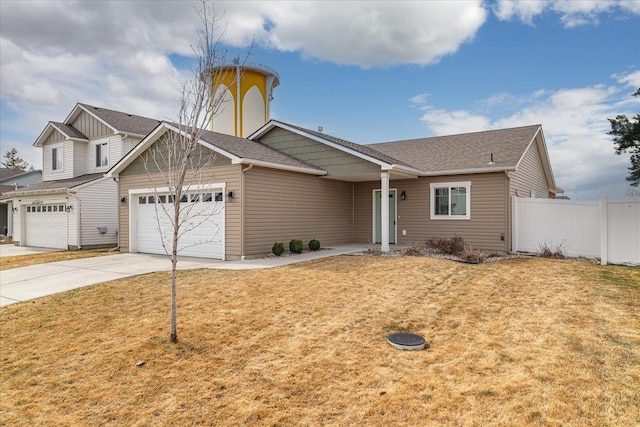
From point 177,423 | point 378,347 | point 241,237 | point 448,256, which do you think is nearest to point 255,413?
point 177,423

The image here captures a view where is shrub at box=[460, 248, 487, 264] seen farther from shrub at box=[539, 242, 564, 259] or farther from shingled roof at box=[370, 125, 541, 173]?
shingled roof at box=[370, 125, 541, 173]

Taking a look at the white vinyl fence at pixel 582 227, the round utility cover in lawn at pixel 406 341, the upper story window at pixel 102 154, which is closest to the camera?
the round utility cover in lawn at pixel 406 341

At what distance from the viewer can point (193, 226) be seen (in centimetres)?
1270

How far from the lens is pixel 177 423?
3.47m

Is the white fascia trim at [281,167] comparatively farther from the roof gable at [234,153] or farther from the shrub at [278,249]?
the shrub at [278,249]

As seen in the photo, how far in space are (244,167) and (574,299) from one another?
8.67 meters

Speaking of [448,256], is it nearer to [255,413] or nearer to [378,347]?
[378,347]

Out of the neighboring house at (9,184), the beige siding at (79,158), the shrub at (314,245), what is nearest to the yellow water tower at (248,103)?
the beige siding at (79,158)

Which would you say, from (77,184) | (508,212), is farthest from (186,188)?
(508,212)

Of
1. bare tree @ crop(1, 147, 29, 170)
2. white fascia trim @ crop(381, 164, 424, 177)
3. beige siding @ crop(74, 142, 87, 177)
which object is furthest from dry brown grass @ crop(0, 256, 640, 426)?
bare tree @ crop(1, 147, 29, 170)

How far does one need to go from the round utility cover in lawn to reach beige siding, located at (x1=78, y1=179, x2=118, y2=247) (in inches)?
653

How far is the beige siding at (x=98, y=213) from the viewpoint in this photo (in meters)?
17.2

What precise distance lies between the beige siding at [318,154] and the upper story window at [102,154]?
936 cm

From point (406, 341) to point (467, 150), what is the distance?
1197 centimetres
